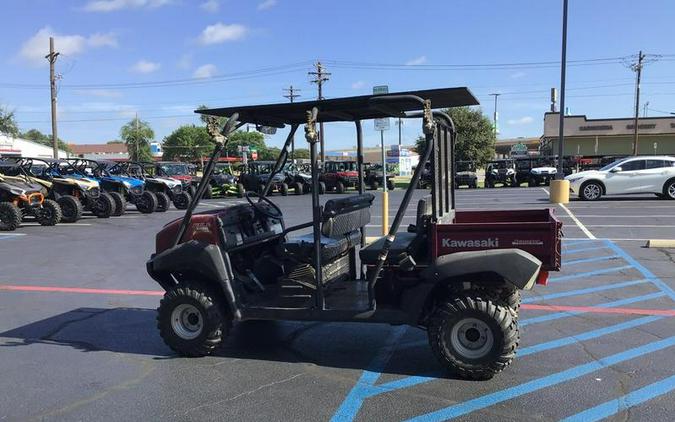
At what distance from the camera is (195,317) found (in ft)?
16.4

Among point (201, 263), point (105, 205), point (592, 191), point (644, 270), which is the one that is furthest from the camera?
point (592, 191)

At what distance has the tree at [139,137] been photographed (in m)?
112

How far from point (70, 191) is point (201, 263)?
14.3m

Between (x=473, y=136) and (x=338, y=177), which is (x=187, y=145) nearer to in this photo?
(x=473, y=136)

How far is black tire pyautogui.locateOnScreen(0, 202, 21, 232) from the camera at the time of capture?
14617 millimetres

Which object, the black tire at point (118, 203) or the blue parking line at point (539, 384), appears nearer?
the blue parking line at point (539, 384)

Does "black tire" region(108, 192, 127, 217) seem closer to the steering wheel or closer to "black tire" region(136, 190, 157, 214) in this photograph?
"black tire" region(136, 190, 157, 214)

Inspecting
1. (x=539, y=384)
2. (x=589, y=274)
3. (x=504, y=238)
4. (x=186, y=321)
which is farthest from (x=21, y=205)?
(x=539, y=384)

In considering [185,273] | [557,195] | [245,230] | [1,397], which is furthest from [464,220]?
[557,195]

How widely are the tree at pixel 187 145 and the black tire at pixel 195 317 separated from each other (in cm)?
10502

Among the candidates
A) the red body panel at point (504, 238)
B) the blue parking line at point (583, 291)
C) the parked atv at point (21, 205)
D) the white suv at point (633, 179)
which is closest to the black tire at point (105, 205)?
the parked atv at point (21, 205)

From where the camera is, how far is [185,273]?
5016mm

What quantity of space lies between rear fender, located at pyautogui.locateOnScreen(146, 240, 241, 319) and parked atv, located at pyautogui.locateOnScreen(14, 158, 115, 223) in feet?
42.0

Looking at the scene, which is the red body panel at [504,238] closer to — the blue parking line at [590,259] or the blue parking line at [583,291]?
the blue parking line at [583,291]
